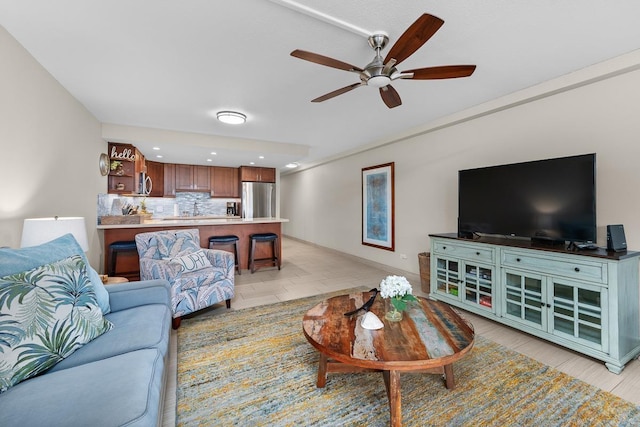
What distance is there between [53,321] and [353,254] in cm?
517

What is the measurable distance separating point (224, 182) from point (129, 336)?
6003 millimetres

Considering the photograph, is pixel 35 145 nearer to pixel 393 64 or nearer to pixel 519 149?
pixel 393 64

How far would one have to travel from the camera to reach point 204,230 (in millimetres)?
4777

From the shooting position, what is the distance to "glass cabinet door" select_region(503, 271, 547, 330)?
2.43 meters

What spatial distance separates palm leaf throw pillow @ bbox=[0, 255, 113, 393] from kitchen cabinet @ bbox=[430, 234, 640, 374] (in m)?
3.34

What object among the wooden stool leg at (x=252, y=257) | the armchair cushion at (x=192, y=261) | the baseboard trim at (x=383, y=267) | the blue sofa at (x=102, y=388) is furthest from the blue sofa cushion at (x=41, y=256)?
the baseboard trim at (x=383, y=267)

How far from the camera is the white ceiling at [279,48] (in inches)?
67.5

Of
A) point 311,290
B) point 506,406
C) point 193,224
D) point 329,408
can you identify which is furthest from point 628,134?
point 193,224

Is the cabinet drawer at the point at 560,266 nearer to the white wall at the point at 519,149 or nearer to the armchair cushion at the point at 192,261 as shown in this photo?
the white wall at the point at 519,149

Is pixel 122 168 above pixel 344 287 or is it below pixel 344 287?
above

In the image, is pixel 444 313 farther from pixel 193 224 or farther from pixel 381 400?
pixel 193 224

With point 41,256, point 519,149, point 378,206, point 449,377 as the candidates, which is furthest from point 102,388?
point 378,206

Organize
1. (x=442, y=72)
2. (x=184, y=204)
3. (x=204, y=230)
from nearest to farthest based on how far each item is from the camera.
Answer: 1. (x=442, y=72)
2. (x=204, y=230)
3. (x=184, y=204)

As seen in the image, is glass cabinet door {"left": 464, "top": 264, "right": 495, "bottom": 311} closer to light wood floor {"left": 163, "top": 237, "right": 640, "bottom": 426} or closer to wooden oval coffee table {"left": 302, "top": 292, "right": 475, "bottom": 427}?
light wood floor {"left": 163, "top": 237, "right": 640, "bottom": 426}
